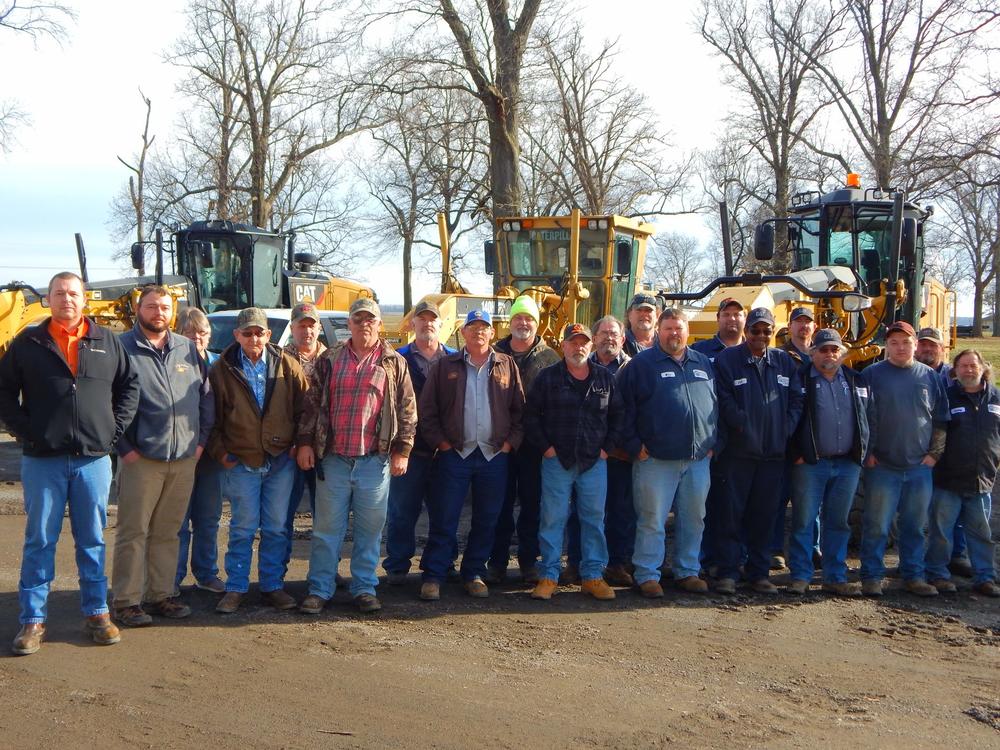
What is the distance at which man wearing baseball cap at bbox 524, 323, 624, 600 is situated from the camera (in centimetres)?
663

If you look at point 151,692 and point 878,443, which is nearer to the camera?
point 151,692

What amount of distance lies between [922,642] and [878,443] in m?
1.58

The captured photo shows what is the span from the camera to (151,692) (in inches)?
189

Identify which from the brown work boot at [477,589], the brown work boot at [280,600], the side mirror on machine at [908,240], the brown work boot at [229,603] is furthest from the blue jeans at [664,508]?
the side mirror on machine at [908,240]

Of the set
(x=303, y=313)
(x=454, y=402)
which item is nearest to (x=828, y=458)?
(x=454, y=402)

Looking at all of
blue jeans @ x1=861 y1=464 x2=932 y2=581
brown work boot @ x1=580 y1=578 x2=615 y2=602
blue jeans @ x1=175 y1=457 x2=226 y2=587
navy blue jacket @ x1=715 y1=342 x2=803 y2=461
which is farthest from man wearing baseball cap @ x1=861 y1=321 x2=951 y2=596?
blue jeans @ x1=175 y1=457 x2=226 y2=587

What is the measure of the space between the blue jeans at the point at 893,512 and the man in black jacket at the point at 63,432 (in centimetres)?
506

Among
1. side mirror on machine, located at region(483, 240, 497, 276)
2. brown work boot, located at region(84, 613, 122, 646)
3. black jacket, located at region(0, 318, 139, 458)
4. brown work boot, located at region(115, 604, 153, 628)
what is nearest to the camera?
black jacket, located at region(0, 318, 139, 458)

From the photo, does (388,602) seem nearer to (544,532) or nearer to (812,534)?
(544,532)

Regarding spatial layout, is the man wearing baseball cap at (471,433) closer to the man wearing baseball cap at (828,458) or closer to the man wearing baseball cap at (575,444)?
the man wearing baseball cap at (575,444)

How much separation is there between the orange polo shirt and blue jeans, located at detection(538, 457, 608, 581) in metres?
3.09

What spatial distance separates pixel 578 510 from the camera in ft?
22.4

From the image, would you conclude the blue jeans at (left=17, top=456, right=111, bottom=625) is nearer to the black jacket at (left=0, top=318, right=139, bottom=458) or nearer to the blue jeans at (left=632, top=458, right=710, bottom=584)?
the black jacket at (left=0, top=318, right=139, bottom=458)

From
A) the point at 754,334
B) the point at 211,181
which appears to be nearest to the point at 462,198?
the point at 211,181
